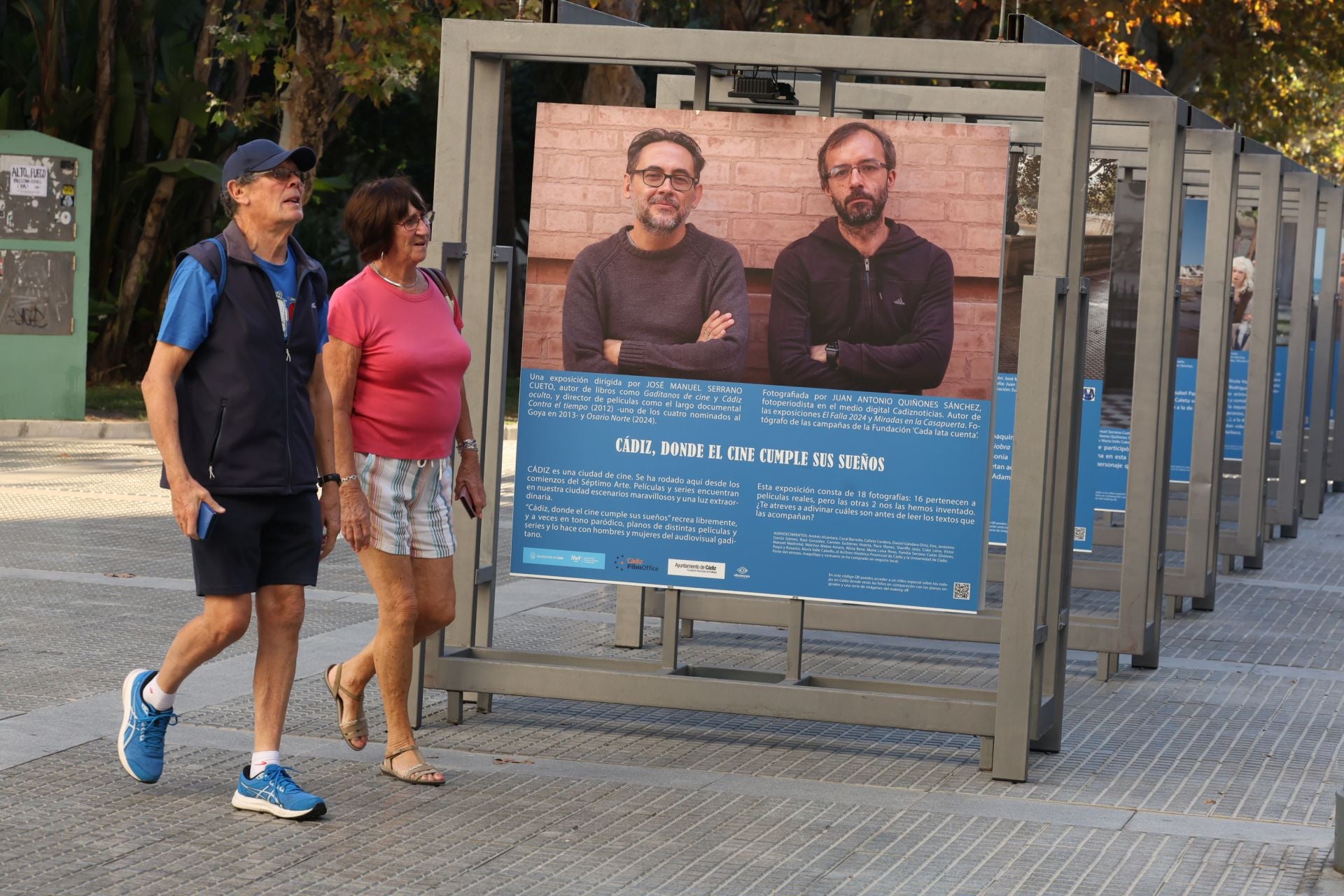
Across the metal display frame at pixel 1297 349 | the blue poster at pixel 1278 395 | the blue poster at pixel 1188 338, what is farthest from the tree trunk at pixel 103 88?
the blue poster at pixel 1188 338

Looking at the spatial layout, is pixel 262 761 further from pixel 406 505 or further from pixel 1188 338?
pixel 1188 338

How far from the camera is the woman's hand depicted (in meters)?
5.91

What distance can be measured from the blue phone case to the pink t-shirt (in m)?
0.64

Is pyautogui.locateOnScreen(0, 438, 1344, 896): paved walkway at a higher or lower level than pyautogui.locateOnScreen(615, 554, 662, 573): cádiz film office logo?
lower

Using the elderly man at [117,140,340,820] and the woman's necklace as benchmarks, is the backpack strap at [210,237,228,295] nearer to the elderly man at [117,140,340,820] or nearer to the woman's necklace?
the elderly man at [117,140,340,820]

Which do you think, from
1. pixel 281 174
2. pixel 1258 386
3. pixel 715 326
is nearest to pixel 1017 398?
pixel 715 326

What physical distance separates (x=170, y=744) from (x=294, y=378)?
159cm

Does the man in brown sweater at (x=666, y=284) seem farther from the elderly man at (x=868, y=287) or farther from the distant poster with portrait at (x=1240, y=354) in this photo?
the distant poster with portrait at (x=1240, y=354)

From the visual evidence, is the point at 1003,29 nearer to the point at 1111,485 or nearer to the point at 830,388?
the point at 830,388

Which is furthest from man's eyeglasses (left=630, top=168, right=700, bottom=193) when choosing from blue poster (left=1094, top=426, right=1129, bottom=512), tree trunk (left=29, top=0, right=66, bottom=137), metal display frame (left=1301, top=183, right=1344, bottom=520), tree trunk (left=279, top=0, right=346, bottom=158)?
A: tree trunk (left=29, top=0, right=66, bottom=137)

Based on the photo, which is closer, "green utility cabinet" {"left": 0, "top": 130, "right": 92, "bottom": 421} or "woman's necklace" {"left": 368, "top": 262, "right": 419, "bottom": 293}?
"woman's necklace" {"left": 368, "top": 262, "right": 419, "bottom": 293}

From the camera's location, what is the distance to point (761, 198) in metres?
6.86

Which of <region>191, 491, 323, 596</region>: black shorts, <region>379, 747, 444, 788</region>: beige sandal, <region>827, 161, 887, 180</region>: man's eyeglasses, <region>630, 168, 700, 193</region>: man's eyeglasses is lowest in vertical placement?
<region>379, 747, 444, 788</region>: beige sandal

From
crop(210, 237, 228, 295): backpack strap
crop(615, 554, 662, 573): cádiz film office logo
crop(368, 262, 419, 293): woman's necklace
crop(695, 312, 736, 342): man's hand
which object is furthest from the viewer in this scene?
crop(615, 554, 662, 573): cádiz film office logo
